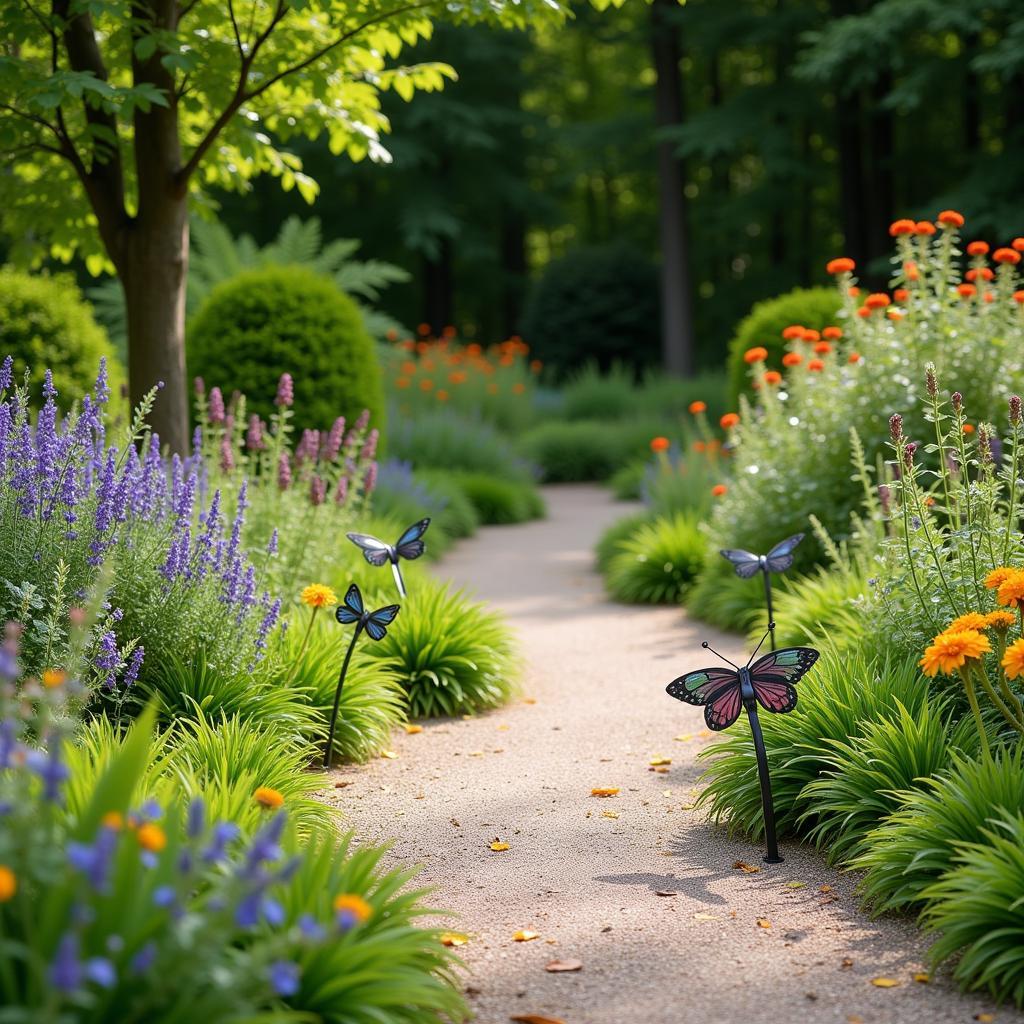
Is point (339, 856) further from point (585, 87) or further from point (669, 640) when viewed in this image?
point (585, 87)

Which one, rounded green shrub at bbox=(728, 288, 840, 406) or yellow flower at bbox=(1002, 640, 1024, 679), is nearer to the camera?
yellow flower at bbox=(1002, 640, 1024, 679)

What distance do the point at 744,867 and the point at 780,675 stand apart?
0.61 m

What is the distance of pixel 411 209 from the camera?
73.6 ft

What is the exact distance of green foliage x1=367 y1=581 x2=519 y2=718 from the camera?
5652 millimetres

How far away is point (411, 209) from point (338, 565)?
16845 mm

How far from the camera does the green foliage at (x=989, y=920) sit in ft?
9.23

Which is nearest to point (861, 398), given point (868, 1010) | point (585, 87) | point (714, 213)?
point (868, 1010)

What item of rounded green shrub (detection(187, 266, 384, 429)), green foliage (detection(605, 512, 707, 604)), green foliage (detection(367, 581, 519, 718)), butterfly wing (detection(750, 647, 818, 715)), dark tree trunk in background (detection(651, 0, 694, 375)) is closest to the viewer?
butterfly wing (detection(750, 647, 818, 715))

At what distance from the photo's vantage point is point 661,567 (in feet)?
27.1

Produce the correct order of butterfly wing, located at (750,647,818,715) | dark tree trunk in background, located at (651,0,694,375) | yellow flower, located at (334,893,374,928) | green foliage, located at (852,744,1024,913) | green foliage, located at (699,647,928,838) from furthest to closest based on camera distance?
dark tree trunk in background, located at (651,0,694,375)
green foliage, located at (699,647,928,838)
butterfly wing, located at (750,647,818,715)
green foliage, located at (852,744,1024,913)
yellow flower, located at (334,893,374,928)

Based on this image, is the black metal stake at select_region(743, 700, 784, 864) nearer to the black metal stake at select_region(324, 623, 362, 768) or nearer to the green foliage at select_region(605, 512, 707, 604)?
the black metal stake at select_region(324, 623, 362, 768)

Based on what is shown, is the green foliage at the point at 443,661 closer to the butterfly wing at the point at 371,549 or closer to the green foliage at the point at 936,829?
the butterfly wing at the point at 371,549

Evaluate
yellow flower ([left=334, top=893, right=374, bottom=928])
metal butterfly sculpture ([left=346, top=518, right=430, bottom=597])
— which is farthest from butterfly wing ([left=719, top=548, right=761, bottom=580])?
yellow flower ([left=334, top=893, right=374, bottom=928])

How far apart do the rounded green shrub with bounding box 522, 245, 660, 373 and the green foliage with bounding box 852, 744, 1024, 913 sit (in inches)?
749
